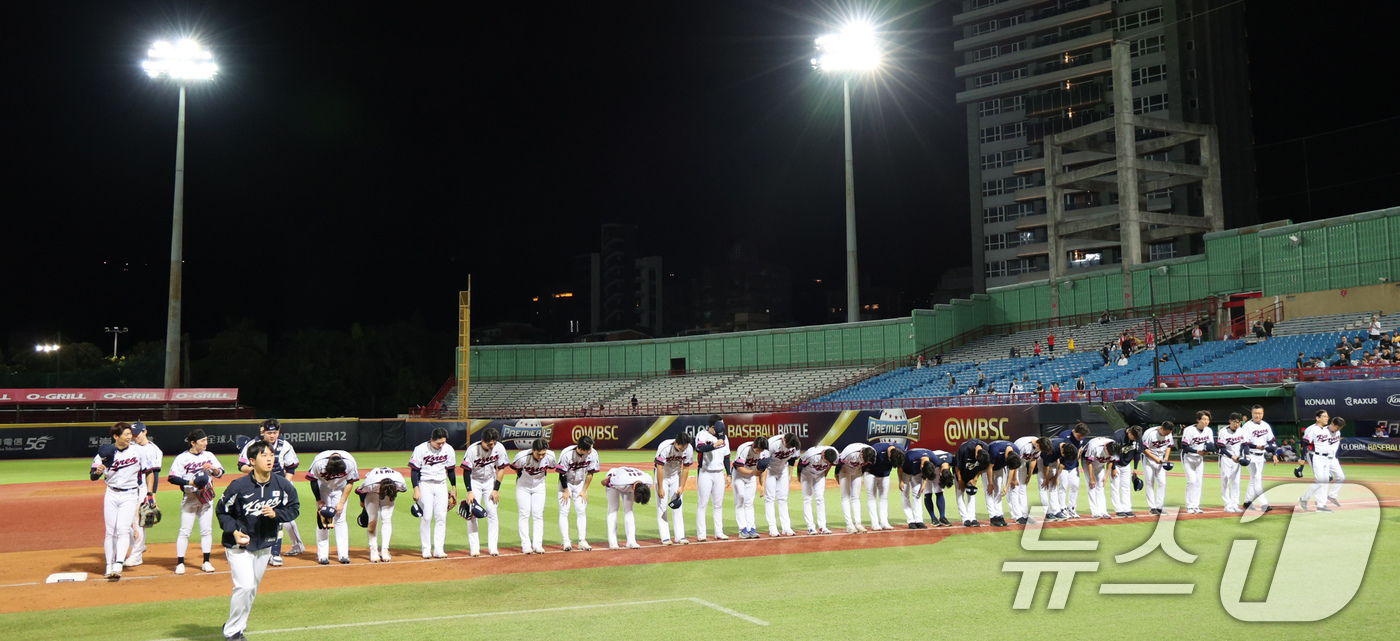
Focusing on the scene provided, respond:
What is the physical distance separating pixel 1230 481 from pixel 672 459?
427 inches

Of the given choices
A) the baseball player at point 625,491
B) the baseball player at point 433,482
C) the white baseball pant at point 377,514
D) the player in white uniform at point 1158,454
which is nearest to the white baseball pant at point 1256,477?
the player in white uniform at point 1158,454

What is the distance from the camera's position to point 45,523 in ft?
60.9

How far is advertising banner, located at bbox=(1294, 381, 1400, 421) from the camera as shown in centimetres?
2677

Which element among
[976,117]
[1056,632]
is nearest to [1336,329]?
[1056,632]

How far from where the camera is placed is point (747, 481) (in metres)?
15.5

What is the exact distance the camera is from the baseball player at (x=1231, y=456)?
56.8ft

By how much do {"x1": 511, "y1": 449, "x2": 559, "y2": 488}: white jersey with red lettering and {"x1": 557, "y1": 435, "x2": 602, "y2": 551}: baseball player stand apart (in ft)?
1.27

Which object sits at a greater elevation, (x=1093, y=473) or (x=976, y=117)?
(x=976, y=117)

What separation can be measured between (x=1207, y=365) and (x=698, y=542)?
103 feet

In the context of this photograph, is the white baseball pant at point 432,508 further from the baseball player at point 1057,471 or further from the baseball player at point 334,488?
the baseball player at point 1057,471

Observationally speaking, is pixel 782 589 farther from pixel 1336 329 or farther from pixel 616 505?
pixel 1336 329

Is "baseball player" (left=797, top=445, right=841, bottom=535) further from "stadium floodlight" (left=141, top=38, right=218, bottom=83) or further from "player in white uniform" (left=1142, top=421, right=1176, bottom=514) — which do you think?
"stadium floodlight" (left=141, top=38, right=218, bottom=83)

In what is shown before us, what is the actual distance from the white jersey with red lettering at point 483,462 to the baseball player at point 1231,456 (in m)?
13.3

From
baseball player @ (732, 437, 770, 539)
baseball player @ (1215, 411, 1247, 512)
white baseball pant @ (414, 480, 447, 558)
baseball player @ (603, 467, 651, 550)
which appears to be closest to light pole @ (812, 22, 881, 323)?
baseball player @ (1215, 411, 1247, 512)
